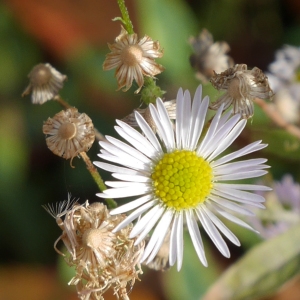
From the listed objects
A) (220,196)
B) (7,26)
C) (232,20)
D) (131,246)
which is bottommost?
(131,246)

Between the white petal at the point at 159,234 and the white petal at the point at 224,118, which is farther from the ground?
the white petal at the point at 224,118

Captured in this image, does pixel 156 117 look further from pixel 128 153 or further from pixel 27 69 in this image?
pixel 27 69

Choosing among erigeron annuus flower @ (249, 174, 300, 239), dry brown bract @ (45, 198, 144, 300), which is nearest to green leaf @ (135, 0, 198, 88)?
erigeron annuus flower @ (249, 174, 300, 239)

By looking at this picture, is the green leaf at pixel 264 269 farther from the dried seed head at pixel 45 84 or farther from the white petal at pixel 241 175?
the dried seed head at pixel 45 84

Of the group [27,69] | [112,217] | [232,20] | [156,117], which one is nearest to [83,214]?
[112,217]

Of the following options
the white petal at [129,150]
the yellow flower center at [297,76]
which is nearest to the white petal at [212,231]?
the white petal at [129,150]

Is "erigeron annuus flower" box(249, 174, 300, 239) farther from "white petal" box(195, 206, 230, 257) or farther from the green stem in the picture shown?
the green stem
